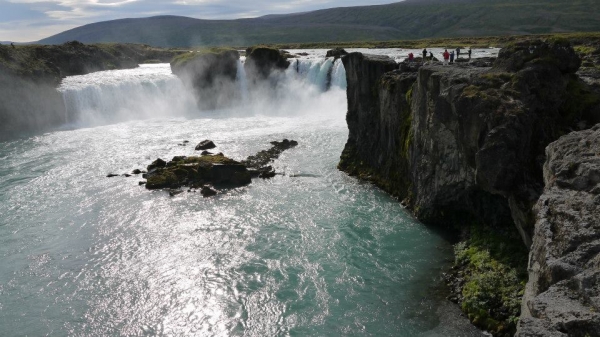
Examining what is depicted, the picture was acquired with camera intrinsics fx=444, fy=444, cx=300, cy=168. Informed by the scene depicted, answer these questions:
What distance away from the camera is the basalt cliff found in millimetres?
9977

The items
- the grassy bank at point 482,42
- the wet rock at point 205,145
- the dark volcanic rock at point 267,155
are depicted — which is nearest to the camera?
the dark volcanic rock at point 267,155

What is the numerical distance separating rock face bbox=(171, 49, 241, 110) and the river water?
25623mm

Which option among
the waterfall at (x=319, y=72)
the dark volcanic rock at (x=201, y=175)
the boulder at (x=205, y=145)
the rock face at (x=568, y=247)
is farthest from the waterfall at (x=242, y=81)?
the rock face at (x=568, y=247)

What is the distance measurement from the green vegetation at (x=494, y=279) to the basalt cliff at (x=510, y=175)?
43 millimetres

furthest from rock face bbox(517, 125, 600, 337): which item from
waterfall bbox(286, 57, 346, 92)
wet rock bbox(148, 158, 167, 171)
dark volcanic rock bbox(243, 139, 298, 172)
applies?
waterfall bbox(286, 57, 346, 92)

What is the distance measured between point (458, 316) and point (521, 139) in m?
6.95

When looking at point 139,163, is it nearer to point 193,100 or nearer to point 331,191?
point 331,191

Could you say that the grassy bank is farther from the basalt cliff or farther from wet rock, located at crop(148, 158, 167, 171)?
wet rock, located at crop(148, 158, 167, 171)

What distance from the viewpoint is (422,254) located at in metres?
20.8

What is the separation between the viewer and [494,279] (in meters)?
16.7

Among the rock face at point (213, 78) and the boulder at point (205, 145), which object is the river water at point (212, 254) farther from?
the rock face at point (213, 78)

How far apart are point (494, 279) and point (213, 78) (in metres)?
56.5

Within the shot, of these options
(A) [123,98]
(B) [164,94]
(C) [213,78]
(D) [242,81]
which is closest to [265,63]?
(D) [242,81]

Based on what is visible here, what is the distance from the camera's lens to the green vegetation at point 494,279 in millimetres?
15383
